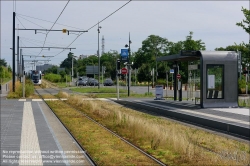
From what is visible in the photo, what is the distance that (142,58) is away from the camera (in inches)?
4449

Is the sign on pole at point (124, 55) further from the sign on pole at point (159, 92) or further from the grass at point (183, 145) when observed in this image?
the grass at point (183, 145)

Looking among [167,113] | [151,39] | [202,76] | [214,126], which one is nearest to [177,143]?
[214,126]

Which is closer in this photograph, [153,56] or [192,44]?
[192,44]

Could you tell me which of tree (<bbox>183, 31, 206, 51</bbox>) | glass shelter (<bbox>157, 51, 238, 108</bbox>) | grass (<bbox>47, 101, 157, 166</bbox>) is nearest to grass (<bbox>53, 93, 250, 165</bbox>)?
grass (<bbox>47, 101, 157, 166</bbox>)

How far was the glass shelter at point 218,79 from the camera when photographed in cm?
2509

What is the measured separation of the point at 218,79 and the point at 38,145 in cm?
1497

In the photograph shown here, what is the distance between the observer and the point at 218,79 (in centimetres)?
2528

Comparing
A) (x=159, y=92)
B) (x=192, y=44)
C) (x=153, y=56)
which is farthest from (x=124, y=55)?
(x=153, y=56)

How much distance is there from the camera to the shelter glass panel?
25172mm

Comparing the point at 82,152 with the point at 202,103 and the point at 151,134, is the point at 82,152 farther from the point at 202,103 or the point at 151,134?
the point at 202,103

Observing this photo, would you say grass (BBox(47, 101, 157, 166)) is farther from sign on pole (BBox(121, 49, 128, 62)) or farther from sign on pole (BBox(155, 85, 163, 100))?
sign on pole (BBox(121, 49, 128, 62))

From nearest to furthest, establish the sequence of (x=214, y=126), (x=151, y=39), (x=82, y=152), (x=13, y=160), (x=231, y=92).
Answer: (x=13, y=160) < (x=82, y=152) < (x=214, y=126) < (x=231, y=92) < (x=151, y=39)

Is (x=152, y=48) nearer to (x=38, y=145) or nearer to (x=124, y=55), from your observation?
(x=124, y=55)

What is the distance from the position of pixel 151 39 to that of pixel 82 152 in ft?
326
